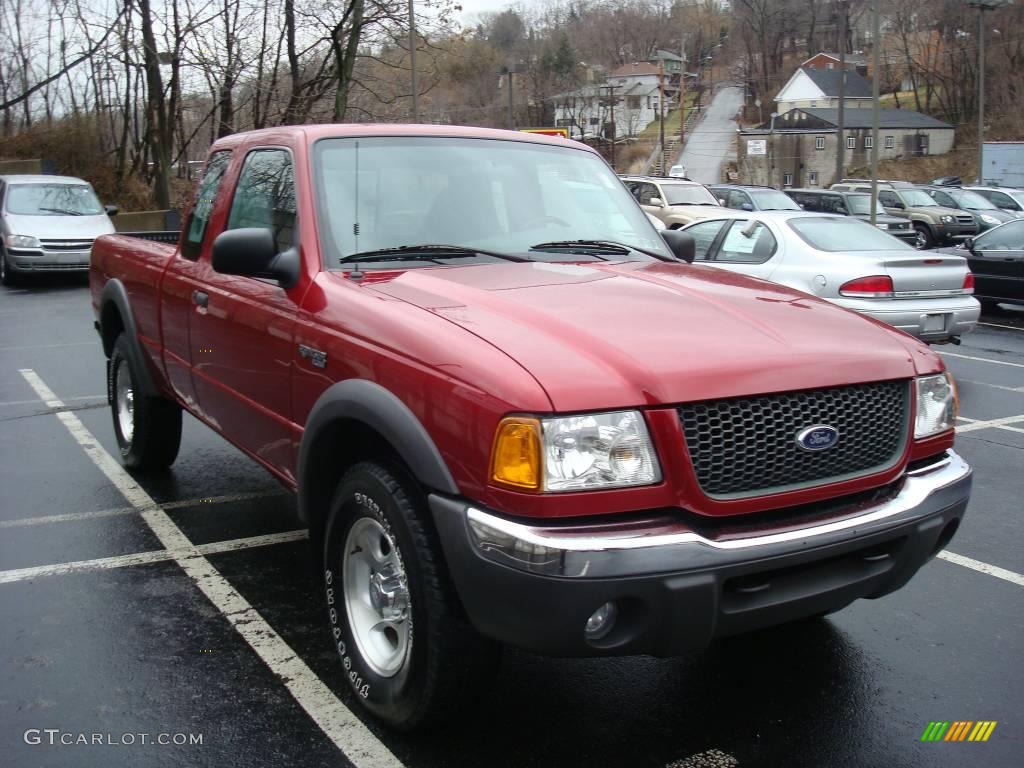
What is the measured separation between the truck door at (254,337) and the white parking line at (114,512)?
113 centimetres

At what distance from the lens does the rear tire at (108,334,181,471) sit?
19.5 ft

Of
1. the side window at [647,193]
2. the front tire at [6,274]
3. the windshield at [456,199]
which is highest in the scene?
the side window at [647,193]

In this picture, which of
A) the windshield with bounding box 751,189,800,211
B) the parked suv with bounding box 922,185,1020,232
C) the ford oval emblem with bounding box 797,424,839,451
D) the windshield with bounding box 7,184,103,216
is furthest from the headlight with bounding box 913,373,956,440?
the parked suv with bounding box 922,185,1020,232

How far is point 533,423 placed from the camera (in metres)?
2.68

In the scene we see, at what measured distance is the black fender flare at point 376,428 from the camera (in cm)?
288

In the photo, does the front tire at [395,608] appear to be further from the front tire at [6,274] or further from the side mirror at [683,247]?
the front tire at [6,274]

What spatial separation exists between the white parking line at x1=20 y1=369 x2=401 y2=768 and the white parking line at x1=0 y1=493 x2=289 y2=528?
10cm

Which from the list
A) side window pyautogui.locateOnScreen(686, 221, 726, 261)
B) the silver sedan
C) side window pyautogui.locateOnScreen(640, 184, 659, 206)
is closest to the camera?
the silver sedan

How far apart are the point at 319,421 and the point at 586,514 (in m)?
1.14

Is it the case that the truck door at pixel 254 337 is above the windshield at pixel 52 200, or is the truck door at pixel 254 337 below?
below

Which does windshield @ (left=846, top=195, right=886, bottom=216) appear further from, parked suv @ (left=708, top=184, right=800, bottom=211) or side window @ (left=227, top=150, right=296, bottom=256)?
side window @ (left=227, top=150, right=296, bottom=256)

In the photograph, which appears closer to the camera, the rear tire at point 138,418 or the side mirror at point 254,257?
the side mirror at point 254,257

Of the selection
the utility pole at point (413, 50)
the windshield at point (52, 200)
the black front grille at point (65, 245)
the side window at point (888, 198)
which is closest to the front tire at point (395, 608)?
the black front grille at point (65, 245)

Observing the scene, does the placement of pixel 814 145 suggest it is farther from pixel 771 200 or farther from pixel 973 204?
pixel 771 200
